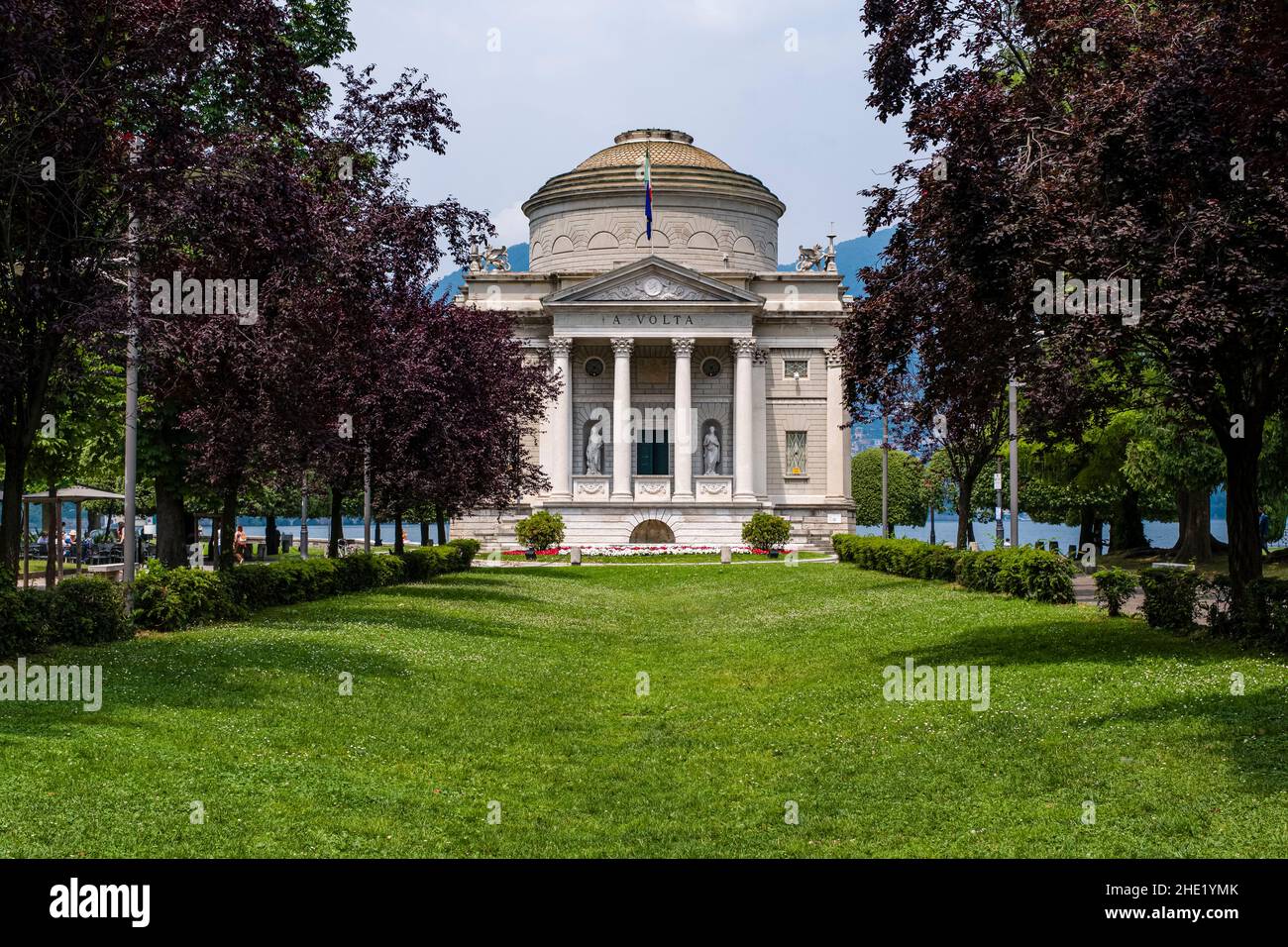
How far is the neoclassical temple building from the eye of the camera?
72625 mm

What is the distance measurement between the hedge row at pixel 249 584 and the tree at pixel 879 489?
9217 centimetres

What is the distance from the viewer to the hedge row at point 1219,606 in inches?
719

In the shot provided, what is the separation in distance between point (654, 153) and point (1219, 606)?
65274mm

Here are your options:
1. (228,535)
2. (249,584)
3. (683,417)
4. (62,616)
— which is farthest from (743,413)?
(62,616)

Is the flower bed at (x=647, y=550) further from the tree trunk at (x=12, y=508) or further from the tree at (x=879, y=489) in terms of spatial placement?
the tree at (x=879, y=489)

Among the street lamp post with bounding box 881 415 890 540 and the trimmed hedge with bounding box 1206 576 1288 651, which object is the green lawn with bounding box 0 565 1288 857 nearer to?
the trimmed hedge with bounding box 1206 576 1288 651

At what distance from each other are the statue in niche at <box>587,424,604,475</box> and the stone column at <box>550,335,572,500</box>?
1.51m

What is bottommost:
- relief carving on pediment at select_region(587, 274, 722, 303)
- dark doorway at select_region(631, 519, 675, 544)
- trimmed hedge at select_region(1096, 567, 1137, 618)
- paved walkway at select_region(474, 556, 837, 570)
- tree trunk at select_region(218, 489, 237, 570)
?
paved walkway at select_region(474, 556, 837, 570)

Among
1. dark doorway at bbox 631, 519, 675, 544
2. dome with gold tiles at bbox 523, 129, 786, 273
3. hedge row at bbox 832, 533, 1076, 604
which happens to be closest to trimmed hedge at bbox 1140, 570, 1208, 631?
hedge row at bbox 832, 533, 1076, 604

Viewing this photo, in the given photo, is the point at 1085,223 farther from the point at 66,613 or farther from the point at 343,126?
the point at 343,126

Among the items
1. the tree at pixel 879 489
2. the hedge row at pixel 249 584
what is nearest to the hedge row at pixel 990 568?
the hedge row at pixel 249 584

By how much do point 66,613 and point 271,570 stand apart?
9.04m
